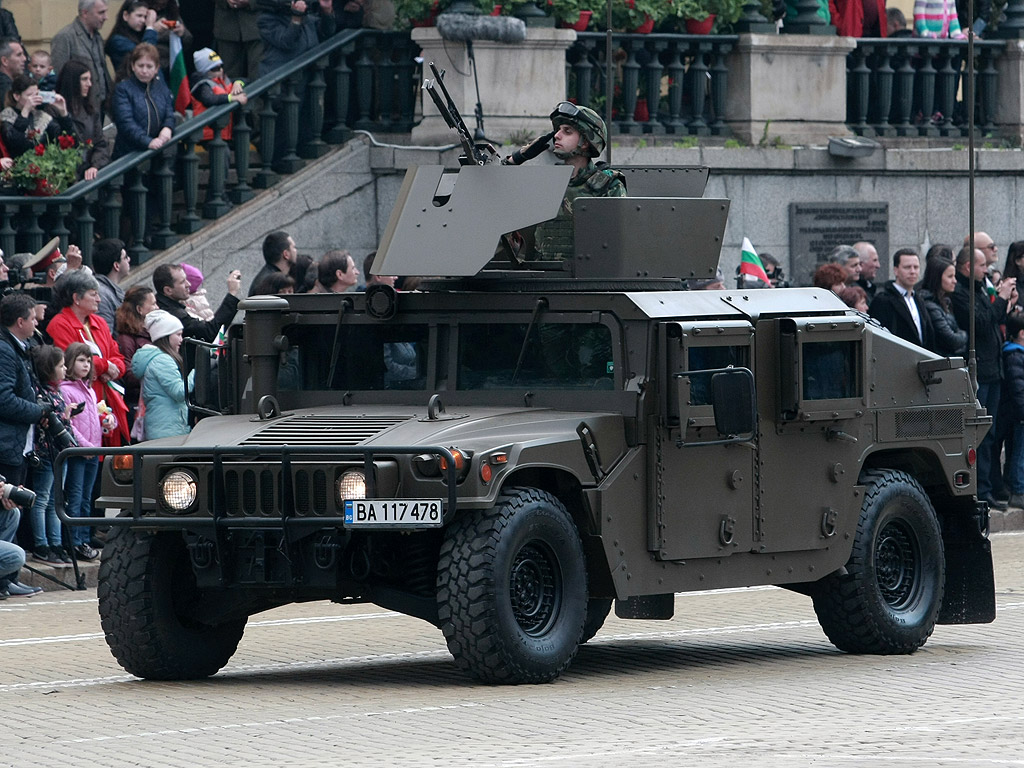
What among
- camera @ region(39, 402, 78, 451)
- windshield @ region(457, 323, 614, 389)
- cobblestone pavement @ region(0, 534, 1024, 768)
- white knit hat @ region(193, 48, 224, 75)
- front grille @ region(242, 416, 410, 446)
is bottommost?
cobblestone pavement @ region(0, 534, 1024, 768)

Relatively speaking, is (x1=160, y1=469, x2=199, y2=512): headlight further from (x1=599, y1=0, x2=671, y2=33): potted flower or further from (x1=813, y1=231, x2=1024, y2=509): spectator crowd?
(x1=599, y1=0, x2=671, y2=33): potted flower

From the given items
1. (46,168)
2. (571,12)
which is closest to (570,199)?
(46,168)

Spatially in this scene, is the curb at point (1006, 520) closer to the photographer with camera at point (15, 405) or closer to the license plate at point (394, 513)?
the photographer with camera at point (15, 405)

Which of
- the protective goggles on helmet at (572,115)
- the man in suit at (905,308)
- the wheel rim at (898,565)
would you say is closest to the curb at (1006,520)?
the man in suit at (905,308)

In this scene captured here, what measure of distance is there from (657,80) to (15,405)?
9.49 m

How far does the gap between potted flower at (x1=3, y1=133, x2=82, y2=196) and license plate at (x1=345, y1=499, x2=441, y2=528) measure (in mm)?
8856

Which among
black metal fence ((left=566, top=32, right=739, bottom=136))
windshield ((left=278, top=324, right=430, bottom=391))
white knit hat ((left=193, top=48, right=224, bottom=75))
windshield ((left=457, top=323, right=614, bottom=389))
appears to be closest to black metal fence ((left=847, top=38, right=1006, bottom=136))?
black metal fence ((left=566, top=32, right=739, bottom=136))

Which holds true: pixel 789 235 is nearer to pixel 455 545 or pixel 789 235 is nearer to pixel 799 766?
pixel 455 545

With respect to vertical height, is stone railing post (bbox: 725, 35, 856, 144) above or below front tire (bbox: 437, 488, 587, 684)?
above

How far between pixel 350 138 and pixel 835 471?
33.5 ft

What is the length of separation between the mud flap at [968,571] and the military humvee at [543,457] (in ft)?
0.05

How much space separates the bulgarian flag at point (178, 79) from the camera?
21.0 metres

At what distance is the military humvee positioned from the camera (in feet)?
36.2

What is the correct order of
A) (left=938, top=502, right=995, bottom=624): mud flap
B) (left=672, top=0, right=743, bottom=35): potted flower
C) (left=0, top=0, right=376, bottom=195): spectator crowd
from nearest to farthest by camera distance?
(left=938, top=502, right=995, bottom=624): mud flap → (left=0, top=0, right=376, bottom=195): spectator crowd → (left=672, top=0, right=743, bottom=35): potted flower
